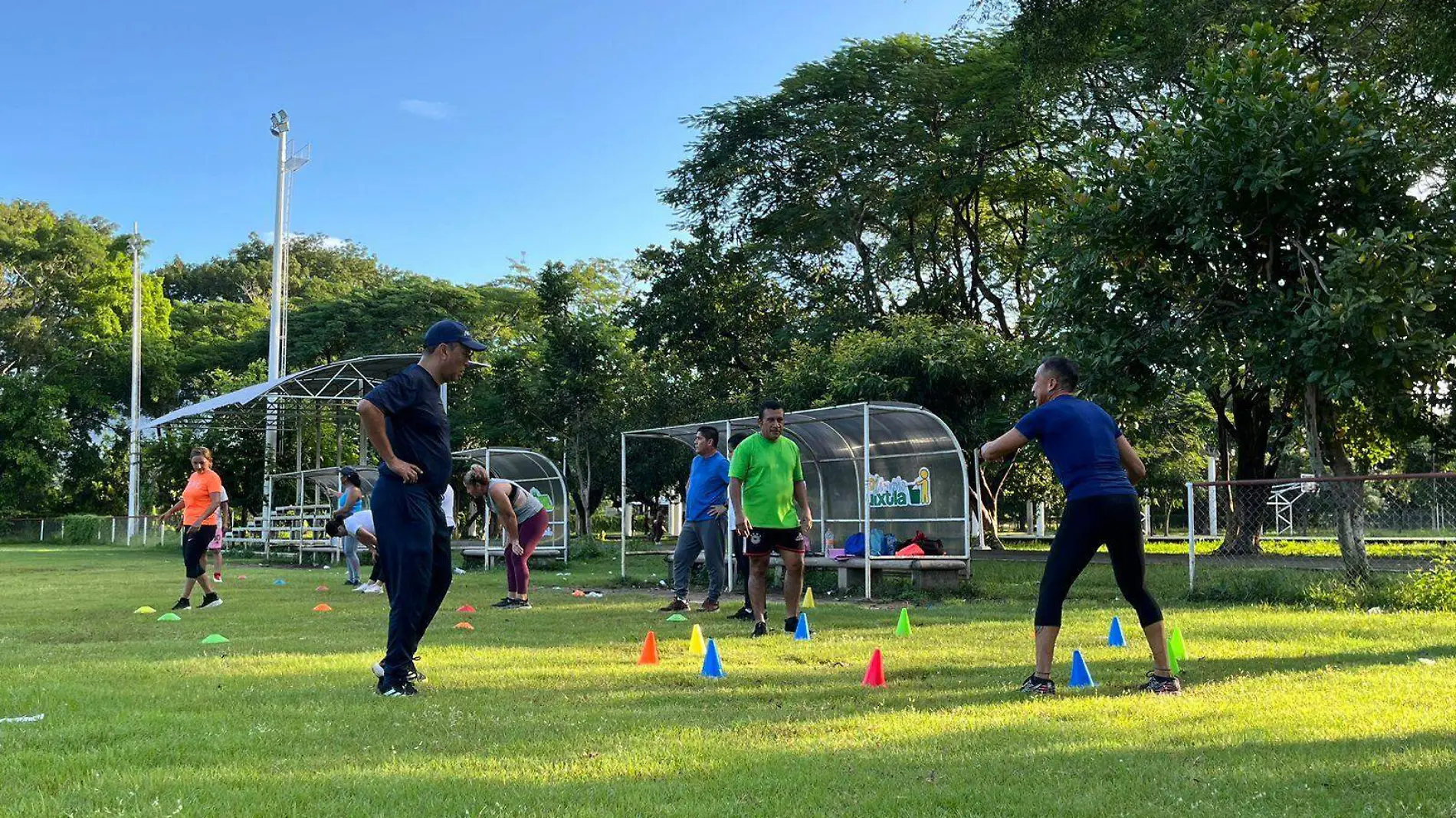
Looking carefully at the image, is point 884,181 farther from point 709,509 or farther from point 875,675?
point 875,675

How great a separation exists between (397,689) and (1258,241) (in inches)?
447

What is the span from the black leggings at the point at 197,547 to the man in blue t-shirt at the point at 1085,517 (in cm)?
902

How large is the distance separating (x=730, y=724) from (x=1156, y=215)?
34.0 ft

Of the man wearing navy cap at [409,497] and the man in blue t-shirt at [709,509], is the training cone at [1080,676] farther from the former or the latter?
the man in blue t-shirt at [709,509]

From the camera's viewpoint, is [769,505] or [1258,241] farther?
[1258,241]

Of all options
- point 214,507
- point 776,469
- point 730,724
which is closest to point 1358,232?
point 776,469

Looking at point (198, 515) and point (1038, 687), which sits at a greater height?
point (198, 515)

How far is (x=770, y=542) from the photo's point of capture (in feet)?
31.4

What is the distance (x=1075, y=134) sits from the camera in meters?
25.6

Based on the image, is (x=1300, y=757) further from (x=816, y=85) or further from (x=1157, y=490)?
(x=1157, y=490)

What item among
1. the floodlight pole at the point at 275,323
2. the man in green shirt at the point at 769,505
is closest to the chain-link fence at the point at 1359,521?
the man in green shirt at the point at 769,505

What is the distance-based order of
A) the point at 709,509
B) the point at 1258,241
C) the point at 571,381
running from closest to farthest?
the point at 709,509 < the point at 1258,241 < the point at 571,381

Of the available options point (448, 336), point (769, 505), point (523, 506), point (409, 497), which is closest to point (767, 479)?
point (769, 505)

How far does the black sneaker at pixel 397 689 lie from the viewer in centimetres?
622
